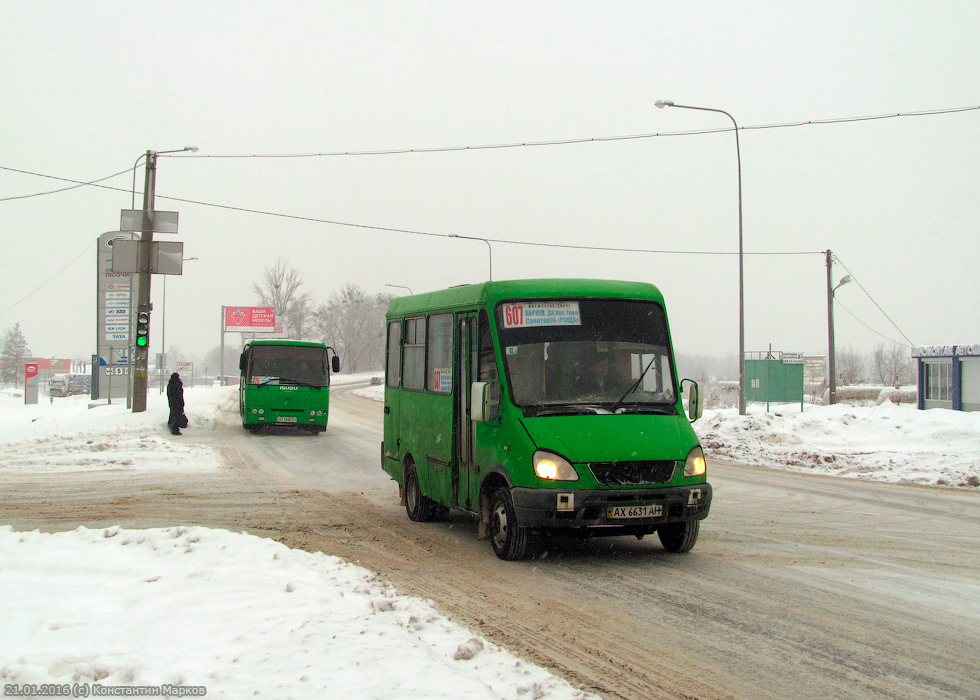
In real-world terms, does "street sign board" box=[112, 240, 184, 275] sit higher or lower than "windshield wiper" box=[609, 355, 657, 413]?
higher

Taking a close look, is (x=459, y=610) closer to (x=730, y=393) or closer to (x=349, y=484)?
(x=349, y=484)

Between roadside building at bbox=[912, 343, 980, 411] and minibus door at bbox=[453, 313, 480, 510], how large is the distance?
2763 cm

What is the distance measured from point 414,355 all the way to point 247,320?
282 ft

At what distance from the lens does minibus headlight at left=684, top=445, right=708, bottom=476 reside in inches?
297

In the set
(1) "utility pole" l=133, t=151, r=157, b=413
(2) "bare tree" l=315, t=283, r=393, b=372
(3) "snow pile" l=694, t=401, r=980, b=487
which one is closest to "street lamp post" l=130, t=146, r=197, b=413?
(1) "utility pole" l=133, t=151, r=157, b=413

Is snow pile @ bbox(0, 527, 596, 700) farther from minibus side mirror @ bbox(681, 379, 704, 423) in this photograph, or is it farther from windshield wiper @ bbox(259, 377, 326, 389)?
windshield wiper @ bbox(259, 377, 326, 389)

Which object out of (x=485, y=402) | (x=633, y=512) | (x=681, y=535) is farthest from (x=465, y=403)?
(x=681, y=535)

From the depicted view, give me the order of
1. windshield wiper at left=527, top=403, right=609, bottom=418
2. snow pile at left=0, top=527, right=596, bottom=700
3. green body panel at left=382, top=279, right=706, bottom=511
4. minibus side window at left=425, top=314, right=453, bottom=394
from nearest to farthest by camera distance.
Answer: snow pile at left=0, top=527, right=596, bottom=700
green body panel at left=382, top=279, right=706, bottom=511
windshield wiper at left=527, top=403, right=609, bottom=418
minibus side window at left=425, top=314, right=453, bottom=394

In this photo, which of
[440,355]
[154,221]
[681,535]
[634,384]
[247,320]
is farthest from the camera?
[247,320]

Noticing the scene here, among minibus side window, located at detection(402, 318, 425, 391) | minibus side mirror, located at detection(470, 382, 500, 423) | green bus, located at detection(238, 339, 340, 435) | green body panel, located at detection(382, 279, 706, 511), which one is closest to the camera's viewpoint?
green body panel, located at detection(382, 279, 706, 511)

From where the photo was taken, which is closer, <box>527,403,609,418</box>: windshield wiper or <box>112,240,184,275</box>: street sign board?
<box>527,403,609,418</box>: windshield wiper

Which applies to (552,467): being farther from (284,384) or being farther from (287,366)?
(287,366)

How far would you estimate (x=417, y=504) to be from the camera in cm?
1006

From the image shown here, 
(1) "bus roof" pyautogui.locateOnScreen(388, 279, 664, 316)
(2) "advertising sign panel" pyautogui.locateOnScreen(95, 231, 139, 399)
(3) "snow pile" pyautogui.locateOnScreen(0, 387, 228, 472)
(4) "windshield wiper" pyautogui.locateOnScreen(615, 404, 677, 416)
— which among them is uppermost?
(2) "advertising sign panel" pyautogui.locateOnScreen(95, 231, 139, 399)
